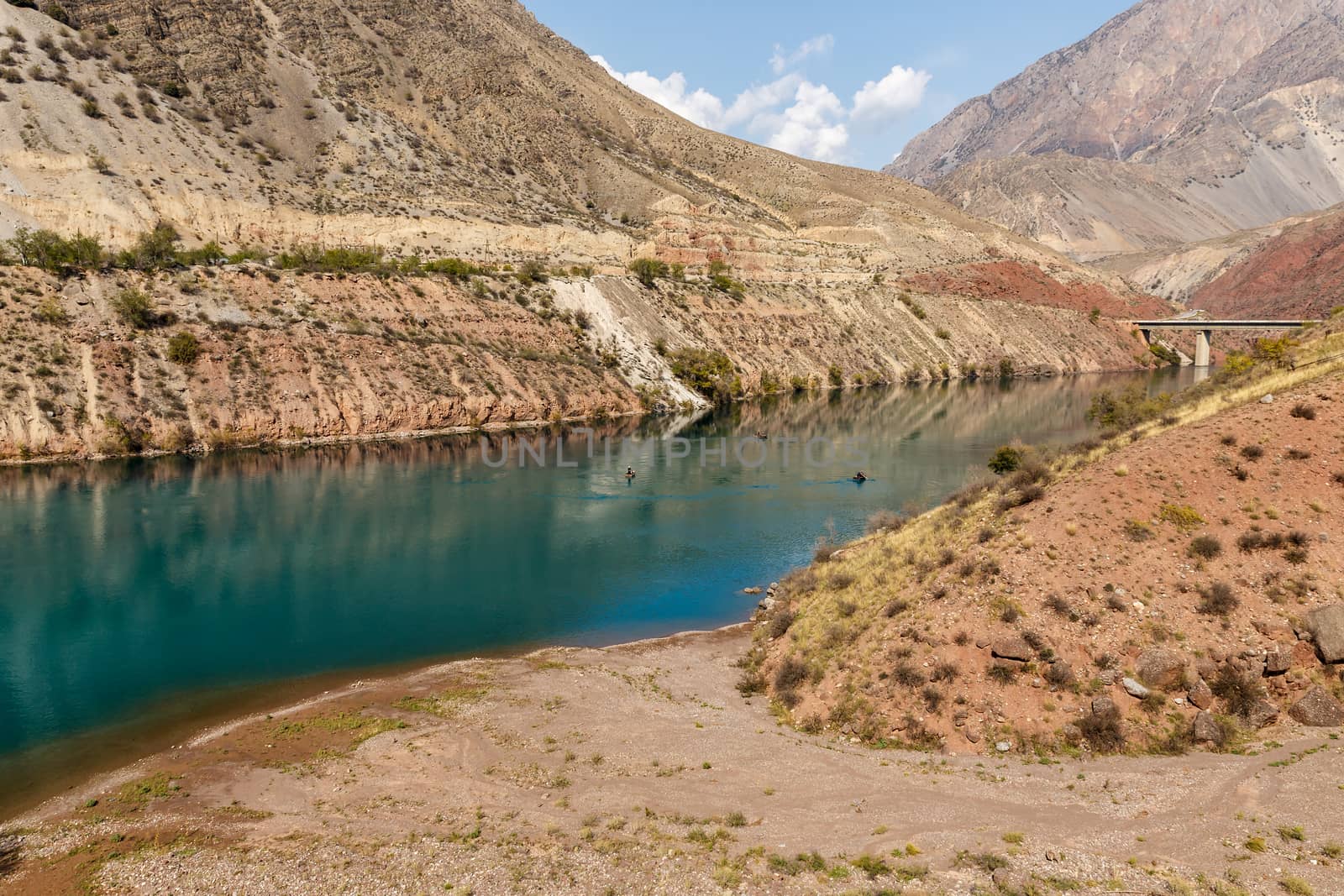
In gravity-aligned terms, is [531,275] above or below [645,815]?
above

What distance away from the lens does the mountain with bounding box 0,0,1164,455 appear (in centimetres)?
6281

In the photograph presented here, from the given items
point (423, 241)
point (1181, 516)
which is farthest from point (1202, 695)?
point (423, 241)

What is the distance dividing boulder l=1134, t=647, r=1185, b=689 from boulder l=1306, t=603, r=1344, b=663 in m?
2.80

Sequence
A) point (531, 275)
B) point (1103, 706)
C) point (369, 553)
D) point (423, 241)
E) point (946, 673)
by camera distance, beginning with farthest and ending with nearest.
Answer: point (423, 241), point (531, 275), point (369, 553), point (946, 673), point (1103, 706)

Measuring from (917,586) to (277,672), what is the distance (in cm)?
1956

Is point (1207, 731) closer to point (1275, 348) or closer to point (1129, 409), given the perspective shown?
point (1129, 409)

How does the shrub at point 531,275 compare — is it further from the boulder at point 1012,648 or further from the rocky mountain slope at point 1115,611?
the boulder at point 1012,648

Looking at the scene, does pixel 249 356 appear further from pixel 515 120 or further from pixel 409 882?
pixel 515 120

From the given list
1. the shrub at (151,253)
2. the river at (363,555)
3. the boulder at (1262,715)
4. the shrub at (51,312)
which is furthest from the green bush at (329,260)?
the boulder at (1262,715)

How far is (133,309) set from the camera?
61625 millimetres

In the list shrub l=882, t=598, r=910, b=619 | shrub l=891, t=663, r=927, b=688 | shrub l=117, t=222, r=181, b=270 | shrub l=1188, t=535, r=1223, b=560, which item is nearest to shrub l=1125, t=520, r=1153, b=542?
shrub l=1188, t=535, r=1223, b=560

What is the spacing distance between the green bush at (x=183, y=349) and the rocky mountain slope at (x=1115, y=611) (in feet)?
178

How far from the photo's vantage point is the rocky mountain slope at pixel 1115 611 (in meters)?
17.5

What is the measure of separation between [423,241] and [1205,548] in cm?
8749
